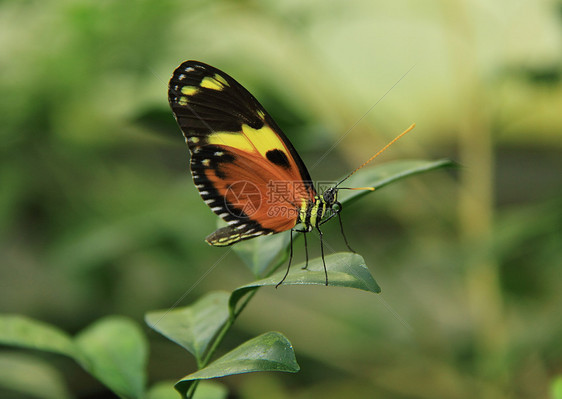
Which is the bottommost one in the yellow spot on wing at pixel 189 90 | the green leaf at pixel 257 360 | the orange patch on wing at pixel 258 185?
the green leaf at pixel 257 360

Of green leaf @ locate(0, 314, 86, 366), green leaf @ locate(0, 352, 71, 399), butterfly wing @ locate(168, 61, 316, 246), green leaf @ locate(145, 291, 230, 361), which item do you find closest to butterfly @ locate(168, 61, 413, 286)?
butterfly wing @ locate(168, 61, 316, 246)

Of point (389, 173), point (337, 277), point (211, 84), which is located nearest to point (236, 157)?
point (211, 84)

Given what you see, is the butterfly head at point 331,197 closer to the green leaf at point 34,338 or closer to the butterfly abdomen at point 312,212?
the butterfly abdomen at point 312,212

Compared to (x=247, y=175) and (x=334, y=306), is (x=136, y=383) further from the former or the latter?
(x=334, y=306)

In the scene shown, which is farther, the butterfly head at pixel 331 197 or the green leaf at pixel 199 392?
the butterfly head at pixel 331 197

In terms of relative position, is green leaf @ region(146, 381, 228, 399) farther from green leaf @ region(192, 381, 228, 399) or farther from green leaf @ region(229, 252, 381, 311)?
green leaf @ region(229, 252, 381, 311)

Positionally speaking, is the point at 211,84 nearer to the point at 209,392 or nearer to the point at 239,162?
the point at 239,162

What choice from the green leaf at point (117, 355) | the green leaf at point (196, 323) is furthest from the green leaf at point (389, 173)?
the green leaf at point (117, 355)
